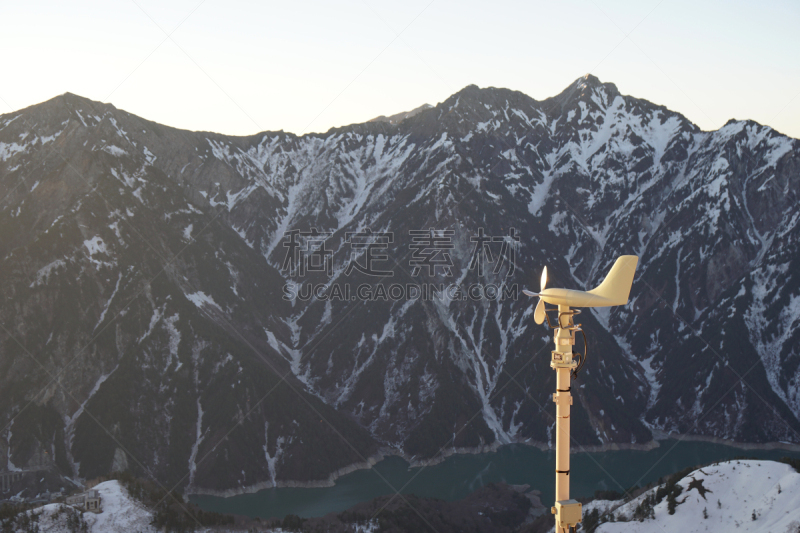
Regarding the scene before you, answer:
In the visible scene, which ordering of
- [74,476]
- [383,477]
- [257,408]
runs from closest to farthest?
1. [74,476]
2. [383,477]
3. [257,408]

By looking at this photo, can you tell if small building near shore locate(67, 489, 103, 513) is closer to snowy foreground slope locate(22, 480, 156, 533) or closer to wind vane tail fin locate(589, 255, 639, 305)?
snowy foreground slope locate(22, 480, 156, 533)

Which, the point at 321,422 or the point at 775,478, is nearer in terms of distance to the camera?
the point at 775,478

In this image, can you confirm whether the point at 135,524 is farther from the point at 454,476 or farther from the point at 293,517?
the point at 454,476

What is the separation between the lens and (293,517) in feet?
381

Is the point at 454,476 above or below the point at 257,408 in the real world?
below

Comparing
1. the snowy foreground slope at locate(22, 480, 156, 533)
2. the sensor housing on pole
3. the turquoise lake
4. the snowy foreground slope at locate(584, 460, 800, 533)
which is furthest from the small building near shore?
the sensor housing on pole

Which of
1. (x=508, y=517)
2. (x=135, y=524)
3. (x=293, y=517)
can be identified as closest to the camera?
(x=135, y=524)

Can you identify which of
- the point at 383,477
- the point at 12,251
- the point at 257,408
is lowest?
the point at 383,477

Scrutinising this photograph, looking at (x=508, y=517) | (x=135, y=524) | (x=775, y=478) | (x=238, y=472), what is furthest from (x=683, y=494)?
(x=238, y=472)

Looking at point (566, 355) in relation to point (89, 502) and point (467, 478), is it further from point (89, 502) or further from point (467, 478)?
point (467, 478)

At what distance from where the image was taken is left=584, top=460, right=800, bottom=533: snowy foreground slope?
256 ft

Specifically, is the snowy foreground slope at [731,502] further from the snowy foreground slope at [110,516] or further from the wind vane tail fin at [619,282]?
the snowy foreground slope at [110,516]

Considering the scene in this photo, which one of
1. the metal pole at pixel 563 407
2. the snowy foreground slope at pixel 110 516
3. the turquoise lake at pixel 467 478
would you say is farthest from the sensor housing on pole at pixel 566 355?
the turquoise lake at pixel 467 478

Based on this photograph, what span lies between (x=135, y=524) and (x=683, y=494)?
6647 cm
